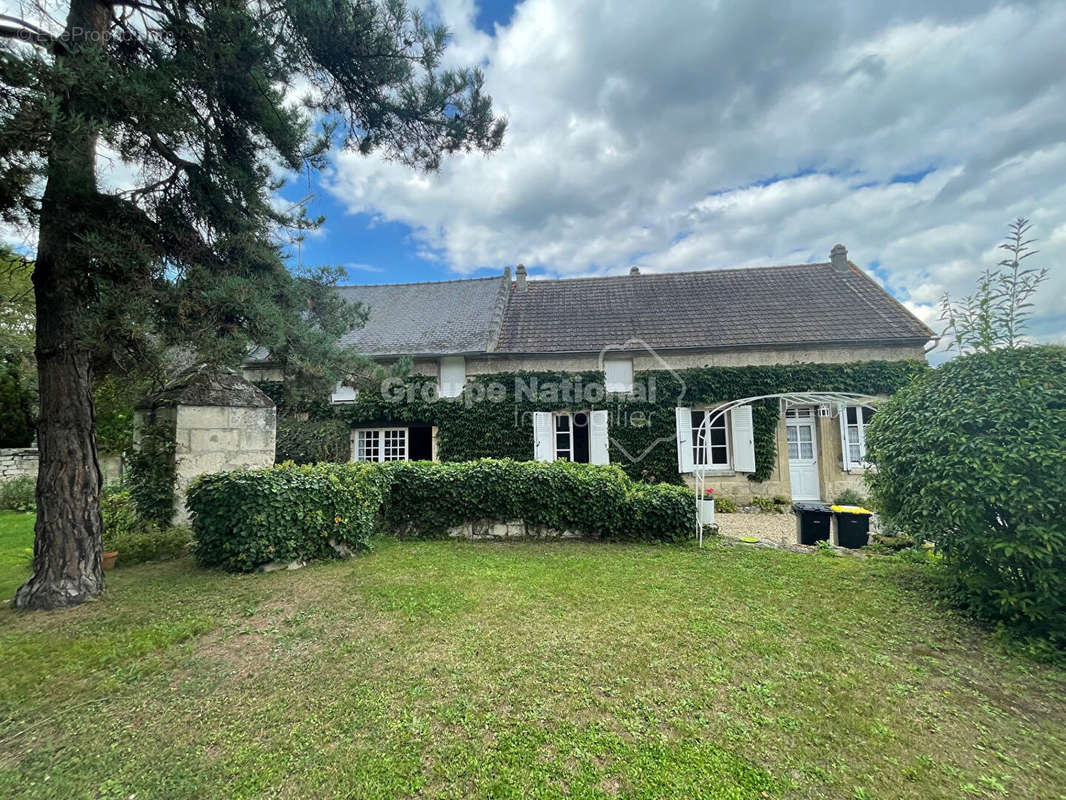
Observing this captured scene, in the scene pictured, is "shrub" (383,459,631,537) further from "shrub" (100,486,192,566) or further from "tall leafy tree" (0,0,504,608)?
"tall leafy tree" (0,0,504,608)

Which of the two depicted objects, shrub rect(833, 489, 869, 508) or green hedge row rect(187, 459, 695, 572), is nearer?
green hedge row rect(187, 459, 695, 572)

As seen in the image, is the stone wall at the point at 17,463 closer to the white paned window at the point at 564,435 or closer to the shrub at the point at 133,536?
the shrub at the point at 133,536

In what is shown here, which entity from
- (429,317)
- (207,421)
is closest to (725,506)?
(429,317)

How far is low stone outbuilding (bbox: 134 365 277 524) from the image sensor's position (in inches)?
228

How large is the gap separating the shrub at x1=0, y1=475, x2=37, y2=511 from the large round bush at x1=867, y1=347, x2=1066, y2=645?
56.1 ft

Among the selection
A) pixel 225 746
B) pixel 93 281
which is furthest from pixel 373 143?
pixel 225 746

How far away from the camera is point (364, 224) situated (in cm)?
1101

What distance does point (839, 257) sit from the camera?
13.3 meters

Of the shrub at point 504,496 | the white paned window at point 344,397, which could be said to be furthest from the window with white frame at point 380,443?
the shrub at point 504,496

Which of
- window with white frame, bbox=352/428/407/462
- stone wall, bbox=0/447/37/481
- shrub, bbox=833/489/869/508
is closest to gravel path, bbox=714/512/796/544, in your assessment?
shrub, bbox=833/489/869/508

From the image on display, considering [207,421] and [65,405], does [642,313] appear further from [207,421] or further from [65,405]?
[65,405]

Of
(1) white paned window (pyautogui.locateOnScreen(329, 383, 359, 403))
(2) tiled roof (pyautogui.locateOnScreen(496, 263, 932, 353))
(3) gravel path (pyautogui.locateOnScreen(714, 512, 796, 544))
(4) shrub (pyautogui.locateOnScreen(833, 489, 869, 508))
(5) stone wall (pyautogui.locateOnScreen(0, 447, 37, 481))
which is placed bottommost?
(3) gravel path (pyautogui.locateOnScreen(714, 512, 796, 544))

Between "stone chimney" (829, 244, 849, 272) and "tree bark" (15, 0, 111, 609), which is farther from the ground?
"stone chimney" (829, 244, 849, 272)

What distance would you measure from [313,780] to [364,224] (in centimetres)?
1161
